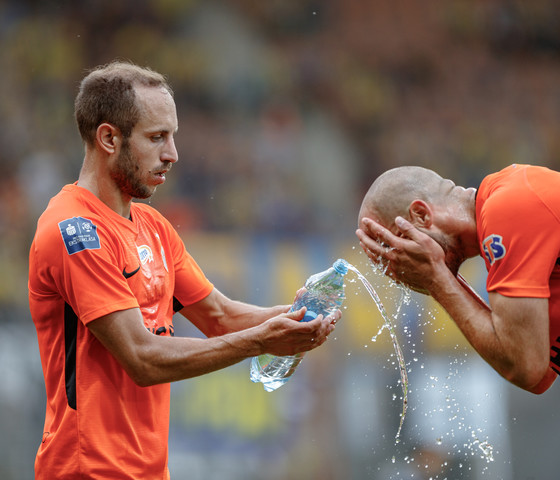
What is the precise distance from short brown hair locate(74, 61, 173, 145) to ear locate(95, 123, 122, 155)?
2 centimetres

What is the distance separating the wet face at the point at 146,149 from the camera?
3246mm

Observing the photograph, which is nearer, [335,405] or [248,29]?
[335,405]

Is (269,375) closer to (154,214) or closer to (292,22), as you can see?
(154,214)

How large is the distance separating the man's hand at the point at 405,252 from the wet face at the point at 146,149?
2.97 feet

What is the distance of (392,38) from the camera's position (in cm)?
1168

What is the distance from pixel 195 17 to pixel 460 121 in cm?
395

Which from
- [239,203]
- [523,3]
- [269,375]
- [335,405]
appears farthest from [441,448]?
[523,3]

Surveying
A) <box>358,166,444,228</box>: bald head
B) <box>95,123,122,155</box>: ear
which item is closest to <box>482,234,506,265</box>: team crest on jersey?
<box>358,166,444,228</box>: bald head

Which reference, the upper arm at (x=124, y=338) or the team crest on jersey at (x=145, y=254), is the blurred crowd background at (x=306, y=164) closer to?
the team crest on jersey at (x=145, y=254)

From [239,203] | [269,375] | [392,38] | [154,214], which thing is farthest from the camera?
[392,38]

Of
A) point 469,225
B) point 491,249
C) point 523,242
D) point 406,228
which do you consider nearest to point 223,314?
point 406,228

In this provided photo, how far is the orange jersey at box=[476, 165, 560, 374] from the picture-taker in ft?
9.22

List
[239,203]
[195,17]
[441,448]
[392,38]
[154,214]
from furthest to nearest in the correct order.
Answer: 1. [392,38]
2. [195,17]
3. [239,203]
4. [441,448]
5. [154,214]

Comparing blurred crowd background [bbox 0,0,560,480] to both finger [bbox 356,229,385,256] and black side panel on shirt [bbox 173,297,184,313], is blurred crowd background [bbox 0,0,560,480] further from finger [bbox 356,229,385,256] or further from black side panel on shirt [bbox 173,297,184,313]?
finger [bbox 356,229,385,256]
